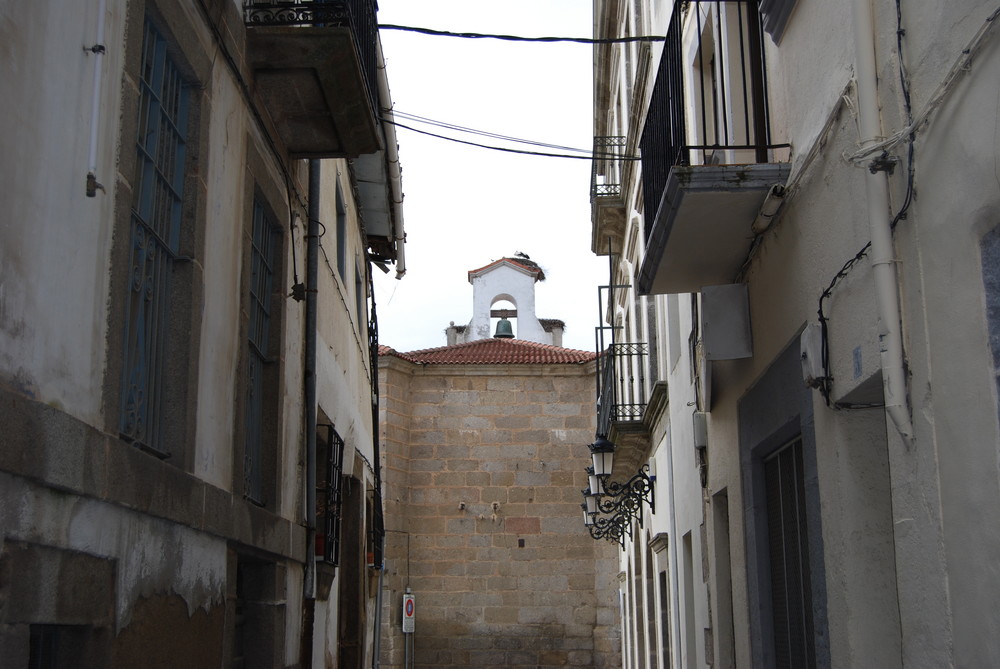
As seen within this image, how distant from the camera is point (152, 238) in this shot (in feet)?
17.1

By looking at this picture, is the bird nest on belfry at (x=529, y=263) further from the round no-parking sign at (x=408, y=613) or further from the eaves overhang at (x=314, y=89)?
the eaves overhang at (x=314, y=89)

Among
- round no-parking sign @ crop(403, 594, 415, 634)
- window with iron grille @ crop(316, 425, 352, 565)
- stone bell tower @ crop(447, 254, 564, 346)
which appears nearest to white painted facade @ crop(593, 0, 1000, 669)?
window with iron grille @ crop(316, 425, 352, 565)

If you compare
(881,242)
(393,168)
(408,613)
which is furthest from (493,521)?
(881,242)

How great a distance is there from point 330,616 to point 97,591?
627 centimetres

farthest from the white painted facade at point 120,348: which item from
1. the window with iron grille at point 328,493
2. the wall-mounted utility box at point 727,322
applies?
the wall-mounted utility box at point 727,322

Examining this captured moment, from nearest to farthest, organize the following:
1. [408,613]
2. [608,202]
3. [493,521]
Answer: [608,202]
[408,613]
[493,521]

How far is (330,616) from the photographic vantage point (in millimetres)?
10250

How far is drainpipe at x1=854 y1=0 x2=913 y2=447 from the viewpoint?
13.2 feet

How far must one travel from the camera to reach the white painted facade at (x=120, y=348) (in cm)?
357

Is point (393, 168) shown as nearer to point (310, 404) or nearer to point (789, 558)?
point (310, 404)

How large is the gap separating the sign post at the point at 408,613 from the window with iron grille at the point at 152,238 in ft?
59.0

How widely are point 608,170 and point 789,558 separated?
12622 mm

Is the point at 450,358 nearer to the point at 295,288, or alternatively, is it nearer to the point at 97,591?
the point at 295,288

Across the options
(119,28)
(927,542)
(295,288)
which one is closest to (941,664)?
(927,542)
